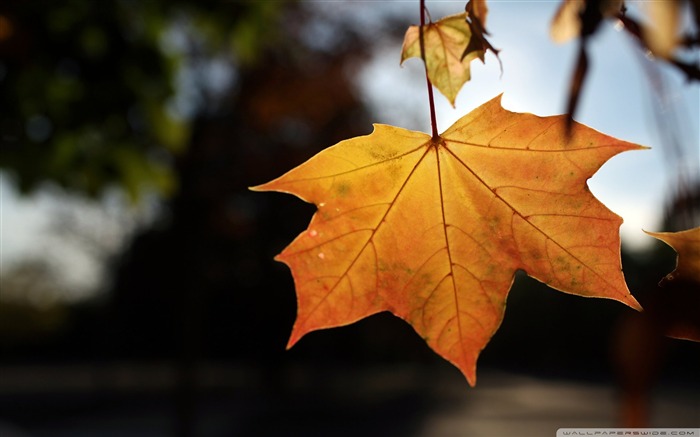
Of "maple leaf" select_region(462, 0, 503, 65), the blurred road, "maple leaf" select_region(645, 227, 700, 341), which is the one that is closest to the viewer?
"maple leaf" select_region(645, 227, 700, 341)

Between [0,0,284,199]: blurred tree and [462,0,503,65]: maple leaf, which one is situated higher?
[0,0,284,199]: blurred tree

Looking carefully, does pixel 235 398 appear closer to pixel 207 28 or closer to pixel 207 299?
pixel 207 299

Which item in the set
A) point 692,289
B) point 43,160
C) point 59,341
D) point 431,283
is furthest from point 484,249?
point 59,341

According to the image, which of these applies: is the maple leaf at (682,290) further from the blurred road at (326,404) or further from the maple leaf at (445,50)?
the blurred road at (326,404)

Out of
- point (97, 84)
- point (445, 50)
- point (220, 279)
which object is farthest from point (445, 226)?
point (220, 279)

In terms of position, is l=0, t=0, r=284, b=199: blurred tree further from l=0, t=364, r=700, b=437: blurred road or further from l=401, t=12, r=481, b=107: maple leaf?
l=0, t=364, r=700, b=437: blurred road

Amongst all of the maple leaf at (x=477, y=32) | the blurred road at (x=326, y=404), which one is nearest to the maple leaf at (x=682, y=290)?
the maple leaf at (x=477, y=32)

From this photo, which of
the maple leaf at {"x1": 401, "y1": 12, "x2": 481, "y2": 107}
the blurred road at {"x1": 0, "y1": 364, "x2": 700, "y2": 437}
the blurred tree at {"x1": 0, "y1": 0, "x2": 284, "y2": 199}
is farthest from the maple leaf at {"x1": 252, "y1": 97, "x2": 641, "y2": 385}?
the blurred road at {"x1": 0, "y1": 364, "x2": 700, "y2": 437}
